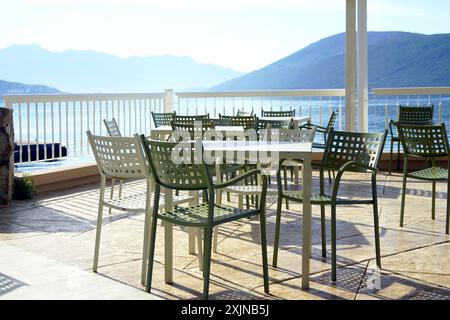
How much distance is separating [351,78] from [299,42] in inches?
1553

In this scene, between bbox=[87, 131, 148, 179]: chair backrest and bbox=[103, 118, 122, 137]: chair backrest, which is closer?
bbox=[87, 131, 148, 179]: chair backrest

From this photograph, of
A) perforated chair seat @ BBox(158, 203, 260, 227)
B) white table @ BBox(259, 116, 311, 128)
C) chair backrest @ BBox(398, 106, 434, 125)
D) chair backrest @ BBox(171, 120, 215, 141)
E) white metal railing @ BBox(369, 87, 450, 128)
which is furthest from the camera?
white metal railing @ BBox(369, 87, 450, 128)

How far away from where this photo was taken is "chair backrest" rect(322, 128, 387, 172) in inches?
172

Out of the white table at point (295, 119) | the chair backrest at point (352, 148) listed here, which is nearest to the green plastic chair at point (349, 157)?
the chair backrest at point (352, 148)

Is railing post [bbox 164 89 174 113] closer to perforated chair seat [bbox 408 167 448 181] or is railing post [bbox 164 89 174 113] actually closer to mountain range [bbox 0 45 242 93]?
perforated chair seat [bbox 408 167 448 181]

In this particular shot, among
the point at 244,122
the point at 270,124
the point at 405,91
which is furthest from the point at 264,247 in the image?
the point at 405,91

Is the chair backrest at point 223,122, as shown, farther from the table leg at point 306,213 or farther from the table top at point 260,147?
the table leg at point 306,213

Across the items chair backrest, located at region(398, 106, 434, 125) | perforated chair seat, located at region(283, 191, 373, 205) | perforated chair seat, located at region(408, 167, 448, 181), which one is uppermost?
chair backrest, located at region(398, 106, 434, 125)

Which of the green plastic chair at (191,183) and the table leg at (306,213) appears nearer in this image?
the green plastic chair at (191,183)

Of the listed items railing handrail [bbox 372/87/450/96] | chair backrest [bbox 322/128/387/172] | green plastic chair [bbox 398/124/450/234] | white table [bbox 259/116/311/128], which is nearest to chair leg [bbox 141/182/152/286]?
chair backrest [bbox 322/128/387/172]

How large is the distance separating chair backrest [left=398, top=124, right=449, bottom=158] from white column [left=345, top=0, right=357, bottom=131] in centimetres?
383

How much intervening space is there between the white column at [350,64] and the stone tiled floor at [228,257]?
270 centimetres

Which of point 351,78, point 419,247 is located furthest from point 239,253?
point 351,78

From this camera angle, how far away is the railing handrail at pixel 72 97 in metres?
7.42
